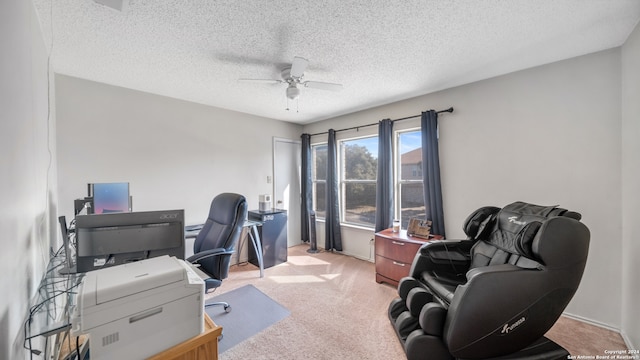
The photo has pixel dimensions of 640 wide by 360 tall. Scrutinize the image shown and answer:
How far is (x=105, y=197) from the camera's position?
90.9 inches

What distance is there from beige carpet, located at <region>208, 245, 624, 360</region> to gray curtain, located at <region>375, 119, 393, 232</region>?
78 cm

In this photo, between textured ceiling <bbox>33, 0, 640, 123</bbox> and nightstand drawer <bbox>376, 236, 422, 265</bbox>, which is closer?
textured ceiling <bbox>33, 0, 640, 123</bbox>

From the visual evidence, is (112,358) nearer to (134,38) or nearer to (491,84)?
(134,38)

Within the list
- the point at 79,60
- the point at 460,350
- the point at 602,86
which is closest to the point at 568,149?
the point at 602,86

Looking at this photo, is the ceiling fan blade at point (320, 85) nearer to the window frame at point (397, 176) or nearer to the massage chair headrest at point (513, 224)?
the window frame at point (397, 176)

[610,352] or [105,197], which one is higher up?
[105,197]

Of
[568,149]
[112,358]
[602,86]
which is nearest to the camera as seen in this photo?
[112,358]

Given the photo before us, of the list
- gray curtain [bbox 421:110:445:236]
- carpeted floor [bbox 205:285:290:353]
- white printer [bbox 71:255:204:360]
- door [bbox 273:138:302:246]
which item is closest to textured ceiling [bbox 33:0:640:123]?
gray curtain [bbox 421:110:445:236]

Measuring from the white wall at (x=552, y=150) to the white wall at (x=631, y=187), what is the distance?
73 mm

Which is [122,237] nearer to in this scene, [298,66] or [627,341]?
[298,66]

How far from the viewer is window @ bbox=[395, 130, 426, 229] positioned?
3286 millimetres

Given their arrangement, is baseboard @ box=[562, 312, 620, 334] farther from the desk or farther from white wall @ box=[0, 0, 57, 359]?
white wall @ box=[0, 0, 57, 359]

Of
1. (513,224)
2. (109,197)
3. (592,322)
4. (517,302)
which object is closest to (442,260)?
(513,224)

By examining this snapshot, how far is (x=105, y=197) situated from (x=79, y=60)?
126 centimetres
